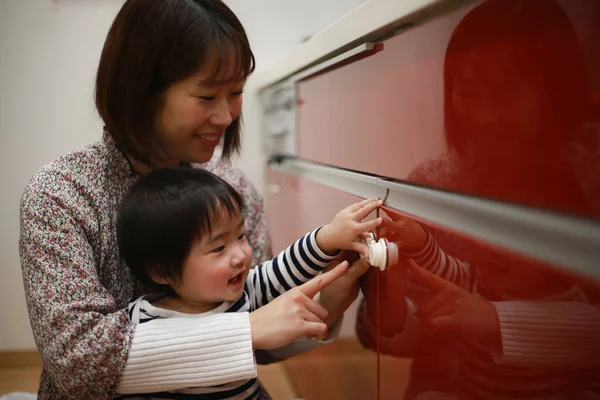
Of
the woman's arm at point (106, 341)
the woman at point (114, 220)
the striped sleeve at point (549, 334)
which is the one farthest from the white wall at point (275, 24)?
the striped sleeve at point (549, 334)

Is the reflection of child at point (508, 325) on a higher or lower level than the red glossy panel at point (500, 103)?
lower

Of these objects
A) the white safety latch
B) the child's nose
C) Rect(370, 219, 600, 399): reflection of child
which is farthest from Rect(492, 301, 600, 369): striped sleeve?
the child's nose

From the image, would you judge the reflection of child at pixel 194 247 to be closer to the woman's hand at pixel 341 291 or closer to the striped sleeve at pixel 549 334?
the woman's hand at pixel 341 291

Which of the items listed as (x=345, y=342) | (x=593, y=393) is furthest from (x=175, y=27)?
(x=593, y=393)

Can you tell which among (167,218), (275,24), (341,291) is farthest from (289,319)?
(275,24)

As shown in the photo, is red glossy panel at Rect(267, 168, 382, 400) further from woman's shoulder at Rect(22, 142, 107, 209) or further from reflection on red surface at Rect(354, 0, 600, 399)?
woman's shoulder at Rect(22, 142, 107, 209)

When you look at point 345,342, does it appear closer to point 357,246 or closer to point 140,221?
point 357,246

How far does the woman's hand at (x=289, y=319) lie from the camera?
740mm

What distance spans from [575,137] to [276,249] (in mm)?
1420

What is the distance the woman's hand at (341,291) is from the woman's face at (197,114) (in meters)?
0.30

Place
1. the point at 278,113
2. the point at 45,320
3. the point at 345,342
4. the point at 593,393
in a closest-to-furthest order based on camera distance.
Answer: the point at 593,393 < the point at 45,320 < the point at 345,342 < the point at 278,113

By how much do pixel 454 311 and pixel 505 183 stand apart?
15 cm

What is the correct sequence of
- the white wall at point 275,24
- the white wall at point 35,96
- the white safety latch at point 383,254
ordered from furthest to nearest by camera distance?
1. the white wall at point 275,24
2. the white wall at point 35,96
3. the white safety latch at point 383,254

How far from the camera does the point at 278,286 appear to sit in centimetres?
93
